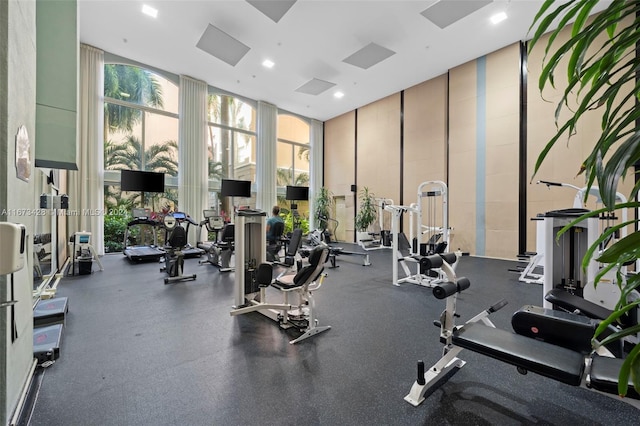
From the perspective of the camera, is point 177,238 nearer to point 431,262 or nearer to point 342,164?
point 431,262

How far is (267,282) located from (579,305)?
2.56 m

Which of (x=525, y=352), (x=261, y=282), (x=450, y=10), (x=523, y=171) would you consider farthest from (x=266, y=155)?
(x=525, y=352)

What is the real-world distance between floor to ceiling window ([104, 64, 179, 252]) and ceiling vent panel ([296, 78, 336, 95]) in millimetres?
3666

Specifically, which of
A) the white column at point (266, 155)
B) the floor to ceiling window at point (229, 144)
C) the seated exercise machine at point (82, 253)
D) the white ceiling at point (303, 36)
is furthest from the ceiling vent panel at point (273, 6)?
the seated exercise machine at point (82, 253)

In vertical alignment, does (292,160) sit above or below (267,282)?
above

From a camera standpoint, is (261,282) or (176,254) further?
(176,254)

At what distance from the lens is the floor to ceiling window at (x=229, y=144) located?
8875 millimetres

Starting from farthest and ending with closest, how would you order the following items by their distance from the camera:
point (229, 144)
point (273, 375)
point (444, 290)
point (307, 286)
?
point (229, 144)
point (307, 286)
point (273, 375)
point (444, 290)

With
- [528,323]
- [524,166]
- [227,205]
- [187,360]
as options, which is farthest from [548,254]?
[227,205]

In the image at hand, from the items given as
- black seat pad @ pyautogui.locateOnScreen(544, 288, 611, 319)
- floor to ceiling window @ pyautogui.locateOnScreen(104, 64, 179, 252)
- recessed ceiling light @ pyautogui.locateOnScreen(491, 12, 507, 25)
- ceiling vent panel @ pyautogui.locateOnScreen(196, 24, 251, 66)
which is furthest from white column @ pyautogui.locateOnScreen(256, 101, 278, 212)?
black seat pad @ pyautogui.locateOnScreen(544, 288, 611, 319)

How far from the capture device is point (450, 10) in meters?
5.39

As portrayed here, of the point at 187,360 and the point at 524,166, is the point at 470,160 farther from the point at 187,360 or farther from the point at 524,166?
the point at 187,360

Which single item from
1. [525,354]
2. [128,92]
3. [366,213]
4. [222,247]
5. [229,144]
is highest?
[128,92]

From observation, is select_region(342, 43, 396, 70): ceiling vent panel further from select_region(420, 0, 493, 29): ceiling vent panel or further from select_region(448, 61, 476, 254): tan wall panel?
select_region(448, 61, 476, 254): tan wall panel
